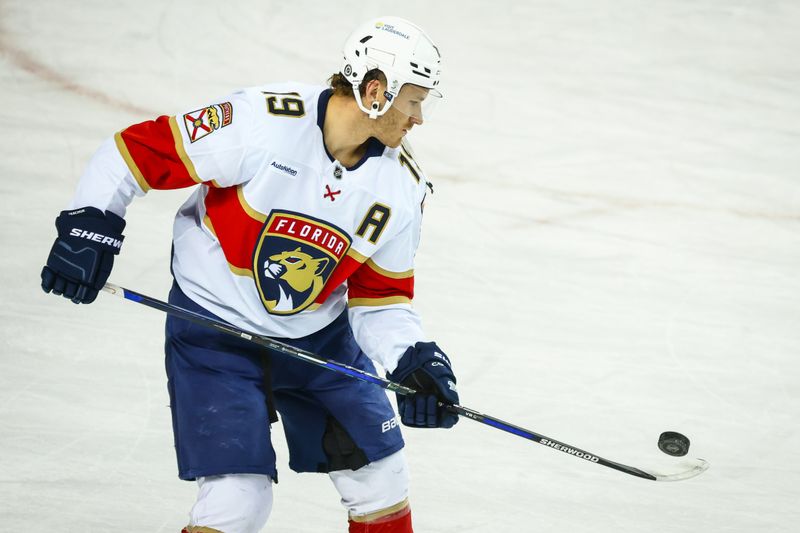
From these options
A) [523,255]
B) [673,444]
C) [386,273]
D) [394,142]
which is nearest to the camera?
[394,142]

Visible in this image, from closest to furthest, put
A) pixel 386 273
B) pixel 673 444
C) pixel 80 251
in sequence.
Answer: pixel 80 251
pixel 386 273
pixel 673 444

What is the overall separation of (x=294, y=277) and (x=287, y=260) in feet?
0.15

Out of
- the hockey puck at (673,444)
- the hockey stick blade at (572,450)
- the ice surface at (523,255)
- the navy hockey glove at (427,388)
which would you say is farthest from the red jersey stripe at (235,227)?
the hockey puck at (673,444)

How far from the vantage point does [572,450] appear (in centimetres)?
286

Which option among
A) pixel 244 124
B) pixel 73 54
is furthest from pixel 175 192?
pixel 244 124

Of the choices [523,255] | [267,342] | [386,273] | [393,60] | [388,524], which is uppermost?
[393,60]

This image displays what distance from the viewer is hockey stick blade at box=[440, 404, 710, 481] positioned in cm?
272

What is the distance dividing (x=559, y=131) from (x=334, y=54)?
56.8 inches

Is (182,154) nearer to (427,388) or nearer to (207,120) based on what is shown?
(207,120)

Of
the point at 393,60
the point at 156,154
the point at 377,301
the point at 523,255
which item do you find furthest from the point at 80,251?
the point at 523,255

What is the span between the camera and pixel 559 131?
593 cm

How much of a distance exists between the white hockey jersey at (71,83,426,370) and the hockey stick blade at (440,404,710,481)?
23 cm

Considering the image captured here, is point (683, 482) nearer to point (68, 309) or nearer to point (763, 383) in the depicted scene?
point (763, 383)

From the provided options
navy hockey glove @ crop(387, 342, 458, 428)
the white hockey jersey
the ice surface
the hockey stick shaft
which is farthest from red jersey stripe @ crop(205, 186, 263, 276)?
the ice surface
